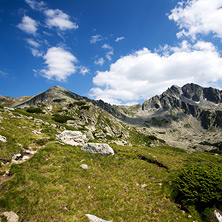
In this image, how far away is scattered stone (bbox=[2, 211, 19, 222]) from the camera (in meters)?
9.04

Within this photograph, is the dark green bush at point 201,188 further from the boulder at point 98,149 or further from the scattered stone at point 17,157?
the scattered stone at point 17,157

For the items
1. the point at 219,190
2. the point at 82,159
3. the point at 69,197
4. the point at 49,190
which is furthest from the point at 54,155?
the point at 219,190

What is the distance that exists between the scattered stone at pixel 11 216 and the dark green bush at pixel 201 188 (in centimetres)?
1418

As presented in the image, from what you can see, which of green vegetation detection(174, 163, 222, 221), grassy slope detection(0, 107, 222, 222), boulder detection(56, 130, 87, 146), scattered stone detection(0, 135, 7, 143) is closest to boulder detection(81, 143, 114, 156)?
grassy slope detection(0, 107, 222, 222)

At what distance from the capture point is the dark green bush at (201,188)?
11.4 meters

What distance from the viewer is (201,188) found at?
12.0m

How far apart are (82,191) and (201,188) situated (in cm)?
1153

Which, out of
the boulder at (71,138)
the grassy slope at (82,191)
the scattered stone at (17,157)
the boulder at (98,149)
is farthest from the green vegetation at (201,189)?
the boulder at (71,138)

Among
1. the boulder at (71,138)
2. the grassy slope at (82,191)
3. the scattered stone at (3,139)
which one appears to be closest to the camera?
the grassy slope at (82,191)

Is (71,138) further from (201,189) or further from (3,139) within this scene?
(201,189)

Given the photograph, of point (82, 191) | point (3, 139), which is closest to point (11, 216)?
point (82, 191)

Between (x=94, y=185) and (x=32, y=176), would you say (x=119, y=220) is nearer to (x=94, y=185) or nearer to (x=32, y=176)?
(x=94, y=185)

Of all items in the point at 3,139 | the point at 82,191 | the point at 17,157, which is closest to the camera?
the point at 82,191

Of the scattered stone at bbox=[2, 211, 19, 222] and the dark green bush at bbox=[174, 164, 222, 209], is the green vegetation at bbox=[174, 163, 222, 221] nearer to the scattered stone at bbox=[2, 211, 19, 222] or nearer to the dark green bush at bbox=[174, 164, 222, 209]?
the dark green bush at bbox=[174, 164, 222, 209]
